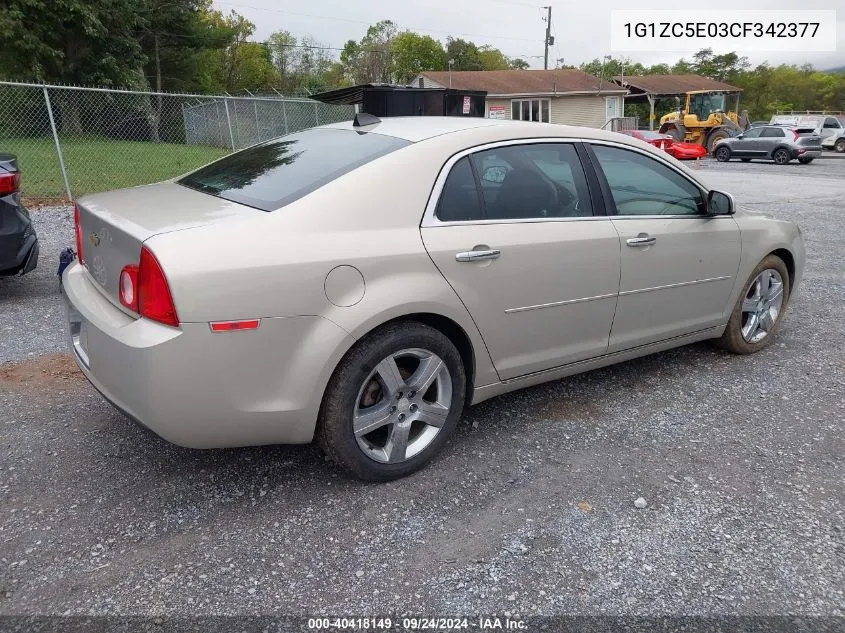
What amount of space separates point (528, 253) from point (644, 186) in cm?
113

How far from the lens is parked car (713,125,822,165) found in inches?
997

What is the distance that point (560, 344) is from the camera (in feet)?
11.3

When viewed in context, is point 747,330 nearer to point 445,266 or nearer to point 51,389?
point 445,266

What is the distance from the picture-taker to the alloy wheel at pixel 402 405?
9.32 feet

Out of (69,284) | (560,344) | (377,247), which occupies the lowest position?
(560,344)

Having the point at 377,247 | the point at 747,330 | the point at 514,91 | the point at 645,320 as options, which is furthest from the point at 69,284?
the point at 514,91

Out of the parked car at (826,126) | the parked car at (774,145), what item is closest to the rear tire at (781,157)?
the parked car at (774,145)

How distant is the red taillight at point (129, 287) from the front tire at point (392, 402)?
2.62 ft

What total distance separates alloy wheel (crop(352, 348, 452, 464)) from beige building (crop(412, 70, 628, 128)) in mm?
40622

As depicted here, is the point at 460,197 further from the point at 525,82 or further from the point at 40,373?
the point at 525,82

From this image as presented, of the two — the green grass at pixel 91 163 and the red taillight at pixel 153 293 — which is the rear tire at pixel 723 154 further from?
the red taillight at pixel 153 293

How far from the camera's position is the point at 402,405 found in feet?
9.63

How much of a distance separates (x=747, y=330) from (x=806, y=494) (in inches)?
71.0

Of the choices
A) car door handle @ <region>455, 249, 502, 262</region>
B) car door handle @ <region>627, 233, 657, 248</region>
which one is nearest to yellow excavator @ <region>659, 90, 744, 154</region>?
car door handle @ <region>627, 233, 657, 248</region>
